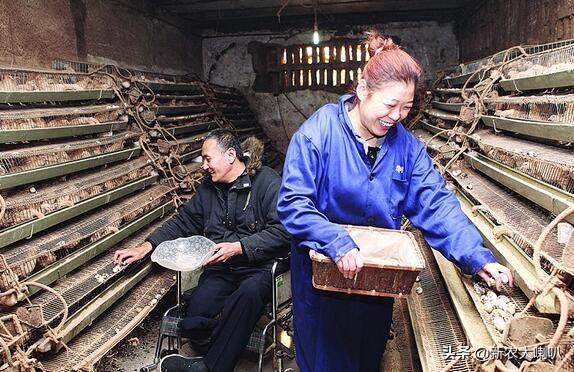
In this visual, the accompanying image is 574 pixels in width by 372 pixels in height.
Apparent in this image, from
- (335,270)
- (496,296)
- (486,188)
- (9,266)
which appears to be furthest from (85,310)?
(486,188)

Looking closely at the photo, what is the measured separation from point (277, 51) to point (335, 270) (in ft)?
21.5

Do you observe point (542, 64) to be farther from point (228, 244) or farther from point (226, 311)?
point (226, 311)

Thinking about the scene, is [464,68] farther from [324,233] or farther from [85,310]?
[85,310]

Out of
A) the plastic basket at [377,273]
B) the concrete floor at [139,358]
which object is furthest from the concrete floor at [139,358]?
the plastic basket at [377,273]

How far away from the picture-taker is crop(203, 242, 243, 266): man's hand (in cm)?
262

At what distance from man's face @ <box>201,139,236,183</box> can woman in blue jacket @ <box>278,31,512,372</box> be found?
1.00 metres

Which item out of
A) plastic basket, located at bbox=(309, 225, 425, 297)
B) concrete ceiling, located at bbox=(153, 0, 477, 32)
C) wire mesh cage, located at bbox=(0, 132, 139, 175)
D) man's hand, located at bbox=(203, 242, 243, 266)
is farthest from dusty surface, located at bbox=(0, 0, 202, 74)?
plastic basket, located at bbox=(309, 225, 425, 297)

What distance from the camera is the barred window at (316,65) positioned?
24.5 ft

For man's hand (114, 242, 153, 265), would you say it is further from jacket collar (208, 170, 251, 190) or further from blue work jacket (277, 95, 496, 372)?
blue work jacket (277, 95, 496, 372)

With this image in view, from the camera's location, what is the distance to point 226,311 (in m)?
2.48

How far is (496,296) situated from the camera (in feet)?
5.34

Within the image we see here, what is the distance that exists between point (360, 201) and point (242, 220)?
1188 mm

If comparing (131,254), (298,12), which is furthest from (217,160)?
(298,12)

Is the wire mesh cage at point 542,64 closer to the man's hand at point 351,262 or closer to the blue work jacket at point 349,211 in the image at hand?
the blue work jacket at point 349,211
